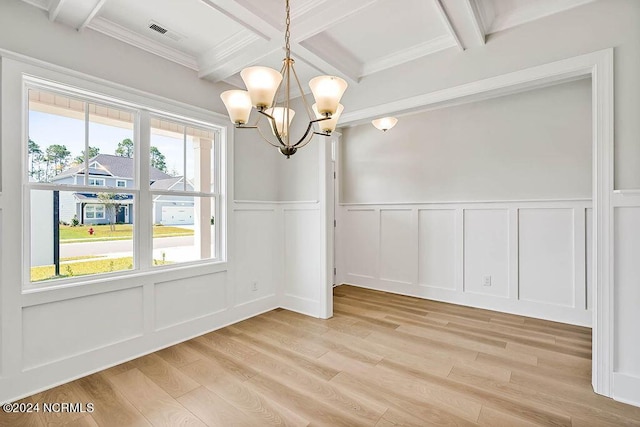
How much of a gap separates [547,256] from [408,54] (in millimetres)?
2778

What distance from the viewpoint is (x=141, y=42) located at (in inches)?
104

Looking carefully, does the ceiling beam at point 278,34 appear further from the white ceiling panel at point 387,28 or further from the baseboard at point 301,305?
the baseboard at point 301,305

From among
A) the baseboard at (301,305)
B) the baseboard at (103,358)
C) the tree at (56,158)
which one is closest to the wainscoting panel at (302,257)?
the baseboard at (301,305)

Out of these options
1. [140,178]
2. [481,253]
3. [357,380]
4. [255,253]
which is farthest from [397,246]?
[140,178]

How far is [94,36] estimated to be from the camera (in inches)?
95.8

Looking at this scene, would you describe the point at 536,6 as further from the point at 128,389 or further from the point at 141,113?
the point at 128,389

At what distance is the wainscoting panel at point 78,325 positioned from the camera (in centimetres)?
214

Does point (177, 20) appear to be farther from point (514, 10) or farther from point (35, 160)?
point (514, 10)

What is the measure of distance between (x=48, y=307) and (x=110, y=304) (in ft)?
1.30

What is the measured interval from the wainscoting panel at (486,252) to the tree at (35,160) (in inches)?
176

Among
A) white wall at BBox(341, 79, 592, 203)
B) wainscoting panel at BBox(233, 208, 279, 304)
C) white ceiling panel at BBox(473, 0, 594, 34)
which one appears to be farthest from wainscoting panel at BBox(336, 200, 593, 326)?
white ceiling panel at BBox(473, 0, 594, 34)

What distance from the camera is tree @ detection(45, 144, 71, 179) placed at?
2.30 m

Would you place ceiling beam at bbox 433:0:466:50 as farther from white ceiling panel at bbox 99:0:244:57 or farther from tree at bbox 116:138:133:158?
tree at bbox 116:138:133:158

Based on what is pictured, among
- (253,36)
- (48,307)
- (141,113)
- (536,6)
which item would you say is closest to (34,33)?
(141,113)
